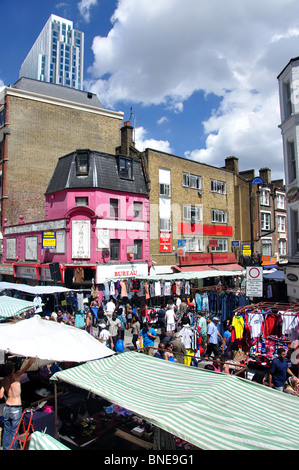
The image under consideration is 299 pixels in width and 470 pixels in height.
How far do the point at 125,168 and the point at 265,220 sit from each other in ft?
64.5

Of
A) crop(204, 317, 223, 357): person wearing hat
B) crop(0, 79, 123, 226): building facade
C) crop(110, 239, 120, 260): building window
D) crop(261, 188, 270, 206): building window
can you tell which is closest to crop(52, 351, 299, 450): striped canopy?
crop(204, 317, 223, 357): person wearing hat

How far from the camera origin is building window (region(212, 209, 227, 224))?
33.7m

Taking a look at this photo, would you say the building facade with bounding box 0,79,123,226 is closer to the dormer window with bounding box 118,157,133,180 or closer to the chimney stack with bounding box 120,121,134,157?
the chimney stack with bounding box 120,121,134,157

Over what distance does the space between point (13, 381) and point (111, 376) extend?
2.15 meters

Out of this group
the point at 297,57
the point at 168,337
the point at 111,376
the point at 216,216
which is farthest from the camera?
the point at 216,216

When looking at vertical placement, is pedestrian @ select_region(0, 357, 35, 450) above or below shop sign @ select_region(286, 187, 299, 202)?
below

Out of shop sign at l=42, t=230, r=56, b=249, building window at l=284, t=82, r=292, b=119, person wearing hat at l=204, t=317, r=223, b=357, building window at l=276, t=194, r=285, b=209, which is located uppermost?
building window at l=284, t=82, r=292, b=119

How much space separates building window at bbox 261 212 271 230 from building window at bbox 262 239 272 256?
1.63 metres

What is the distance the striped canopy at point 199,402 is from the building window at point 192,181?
25583 mm

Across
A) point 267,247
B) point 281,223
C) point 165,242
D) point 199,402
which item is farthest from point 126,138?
point 199,402

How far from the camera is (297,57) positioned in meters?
16.5
